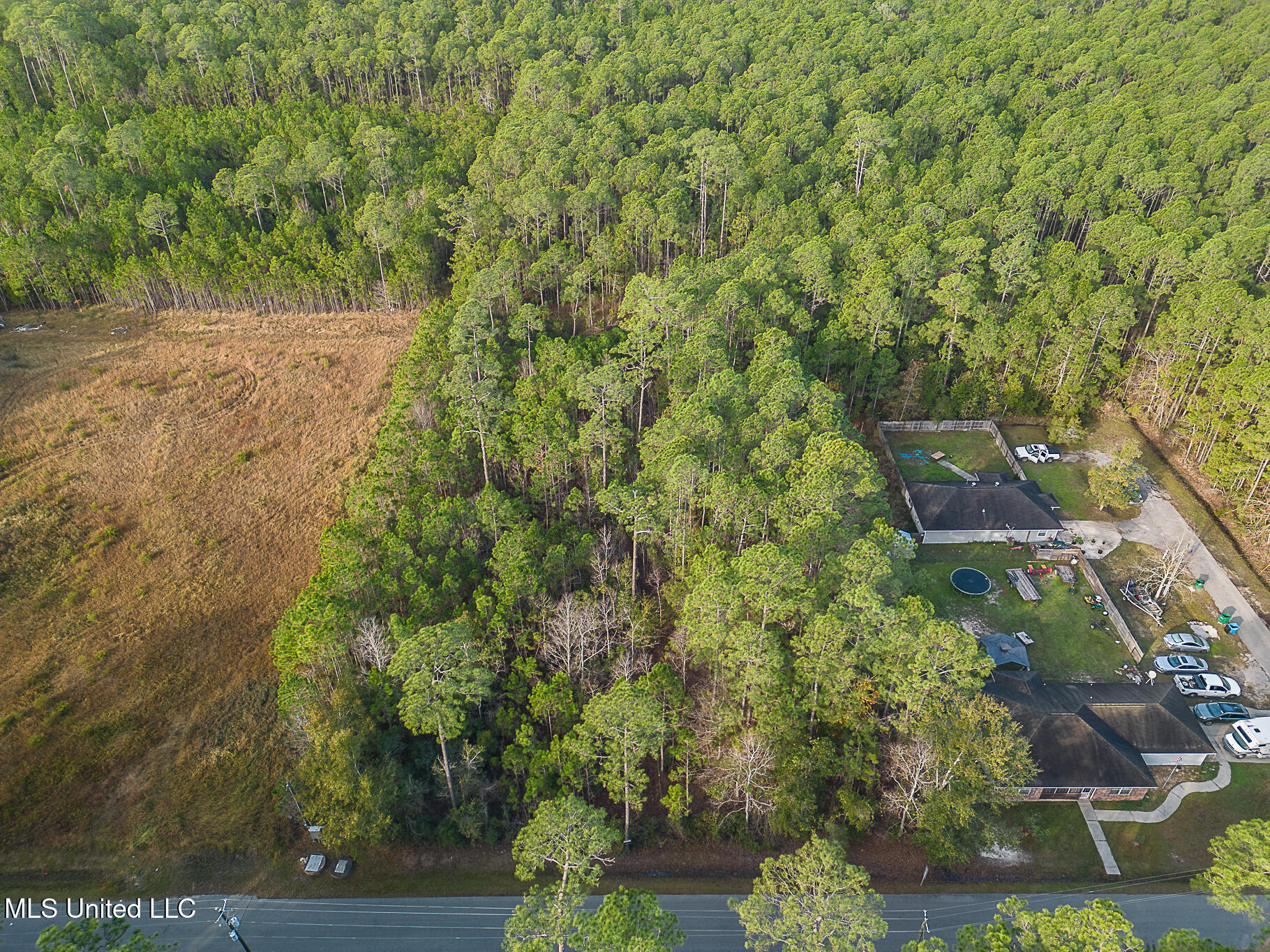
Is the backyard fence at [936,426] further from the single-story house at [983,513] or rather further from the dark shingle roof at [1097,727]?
the dark shingle roof at [1097,727]

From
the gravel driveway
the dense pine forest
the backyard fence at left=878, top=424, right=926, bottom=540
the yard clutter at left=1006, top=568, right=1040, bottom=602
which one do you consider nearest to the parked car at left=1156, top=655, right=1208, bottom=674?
the gravel driveway

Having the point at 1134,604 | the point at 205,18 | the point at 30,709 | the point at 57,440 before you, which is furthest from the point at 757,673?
the point at 205,18

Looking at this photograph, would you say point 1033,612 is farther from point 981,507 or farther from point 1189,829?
point 1189,829

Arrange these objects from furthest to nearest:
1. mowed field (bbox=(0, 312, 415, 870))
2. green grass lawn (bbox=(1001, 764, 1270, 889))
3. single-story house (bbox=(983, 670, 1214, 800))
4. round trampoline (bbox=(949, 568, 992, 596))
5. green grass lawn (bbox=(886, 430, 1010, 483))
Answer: green grass lawn (bbox=(886, 430, 1010, 483)) < round trampoline (bbox=(949, 568, 992, 596)) < mowed field (bbox=(0, 312, 415, 870)) < single-story house (bbox=(983, 670, 1214, 800)) < green grass lawn (bbox=(1001, 764, 1270, 889))

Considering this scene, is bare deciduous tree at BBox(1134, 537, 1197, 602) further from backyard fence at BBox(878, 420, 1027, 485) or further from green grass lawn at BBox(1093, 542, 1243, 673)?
backyard fence at BBox(878, 420, 1027, 485)

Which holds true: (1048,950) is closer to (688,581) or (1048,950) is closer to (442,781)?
(688,581)

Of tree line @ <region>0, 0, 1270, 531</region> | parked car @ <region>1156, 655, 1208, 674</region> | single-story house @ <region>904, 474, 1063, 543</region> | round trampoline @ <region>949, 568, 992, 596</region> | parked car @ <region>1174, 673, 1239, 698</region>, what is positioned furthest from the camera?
tree line @ <region>0, 0, 1270, 531</region>

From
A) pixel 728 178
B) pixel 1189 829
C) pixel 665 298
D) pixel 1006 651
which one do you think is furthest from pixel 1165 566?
pixel 728 178
